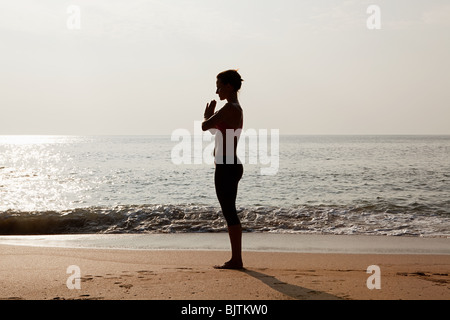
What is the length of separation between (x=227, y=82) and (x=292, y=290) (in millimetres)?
2091

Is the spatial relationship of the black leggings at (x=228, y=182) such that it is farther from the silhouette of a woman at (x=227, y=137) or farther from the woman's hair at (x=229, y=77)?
the woman's hair at (x=229, y=77)

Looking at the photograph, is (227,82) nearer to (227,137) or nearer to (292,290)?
(227,137)

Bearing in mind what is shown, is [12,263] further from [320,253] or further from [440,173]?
[440,173]

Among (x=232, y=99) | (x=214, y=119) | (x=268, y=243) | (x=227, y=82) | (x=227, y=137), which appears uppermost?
A: (x=227, y=82)

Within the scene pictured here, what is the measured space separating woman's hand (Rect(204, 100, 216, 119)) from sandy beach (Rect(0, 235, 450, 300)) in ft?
5.05

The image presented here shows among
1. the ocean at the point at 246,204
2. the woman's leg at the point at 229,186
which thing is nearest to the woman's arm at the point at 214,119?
the woman's leg at the point at 229,186

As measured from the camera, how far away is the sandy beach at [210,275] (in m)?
4.08

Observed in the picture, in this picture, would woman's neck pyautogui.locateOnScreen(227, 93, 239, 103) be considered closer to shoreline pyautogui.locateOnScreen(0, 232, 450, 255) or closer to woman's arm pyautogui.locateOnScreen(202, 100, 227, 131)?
woman's arm pyautogui.locateOnScreen(202, 100, 227, 131)

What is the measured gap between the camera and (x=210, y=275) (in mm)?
4809

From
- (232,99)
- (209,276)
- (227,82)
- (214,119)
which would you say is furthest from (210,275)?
(227,82)

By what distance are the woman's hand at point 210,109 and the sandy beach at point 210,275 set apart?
1.54m
